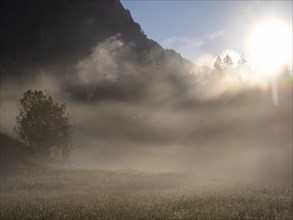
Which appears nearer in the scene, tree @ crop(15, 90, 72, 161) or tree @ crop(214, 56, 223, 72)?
tree @ crop(15, 90, 72, 161)

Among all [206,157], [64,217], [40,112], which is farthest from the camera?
[206,157]

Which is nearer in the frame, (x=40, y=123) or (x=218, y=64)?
Answer: (x=40, y=123)

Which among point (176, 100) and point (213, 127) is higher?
point (176, 100)

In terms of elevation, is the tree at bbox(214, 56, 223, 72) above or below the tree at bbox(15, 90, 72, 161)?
above

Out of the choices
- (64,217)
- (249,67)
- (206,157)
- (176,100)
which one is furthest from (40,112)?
(176,100)

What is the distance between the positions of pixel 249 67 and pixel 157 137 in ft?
127

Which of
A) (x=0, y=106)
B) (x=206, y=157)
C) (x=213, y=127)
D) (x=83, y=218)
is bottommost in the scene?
(x=83, y=218)

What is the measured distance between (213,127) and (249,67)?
40155 mm

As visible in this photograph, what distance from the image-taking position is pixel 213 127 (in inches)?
4808

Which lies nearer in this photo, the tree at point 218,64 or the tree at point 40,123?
the tree at point 40,123

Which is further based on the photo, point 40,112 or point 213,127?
point 213,127

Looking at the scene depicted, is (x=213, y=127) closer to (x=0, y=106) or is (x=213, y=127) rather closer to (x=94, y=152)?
(x=94, y=152)

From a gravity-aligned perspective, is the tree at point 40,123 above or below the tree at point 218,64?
below

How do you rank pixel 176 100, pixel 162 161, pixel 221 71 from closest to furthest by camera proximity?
pixel 162 161 → pixel 221 71 → pixel 176 100
